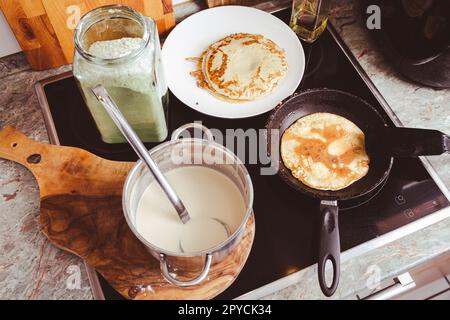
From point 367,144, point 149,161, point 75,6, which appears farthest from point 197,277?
point 75,6

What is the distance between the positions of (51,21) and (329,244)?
1.89 feet

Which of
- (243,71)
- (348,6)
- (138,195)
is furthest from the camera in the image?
(348,6)

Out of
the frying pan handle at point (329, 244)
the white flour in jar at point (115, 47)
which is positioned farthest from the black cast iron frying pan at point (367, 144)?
the white flour in jar at point (115, 47)

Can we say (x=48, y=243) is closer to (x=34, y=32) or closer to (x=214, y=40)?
(x=34, y=32)

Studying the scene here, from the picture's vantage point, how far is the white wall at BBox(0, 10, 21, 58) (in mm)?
842

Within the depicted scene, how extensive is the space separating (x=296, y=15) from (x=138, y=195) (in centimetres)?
48

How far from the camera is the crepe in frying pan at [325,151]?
751 millimetres

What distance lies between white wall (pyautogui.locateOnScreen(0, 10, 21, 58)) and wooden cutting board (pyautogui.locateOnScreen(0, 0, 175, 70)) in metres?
0.05

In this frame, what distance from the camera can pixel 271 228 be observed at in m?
0.71

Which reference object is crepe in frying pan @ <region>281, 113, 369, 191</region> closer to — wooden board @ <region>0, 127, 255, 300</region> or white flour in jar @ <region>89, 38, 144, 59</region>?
wooden board @ <region>0, 127, 255, 300</region>

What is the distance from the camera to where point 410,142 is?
2.39ft

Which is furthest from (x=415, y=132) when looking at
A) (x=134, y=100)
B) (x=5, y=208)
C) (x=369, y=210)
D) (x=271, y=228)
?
(x=5, y=208)
